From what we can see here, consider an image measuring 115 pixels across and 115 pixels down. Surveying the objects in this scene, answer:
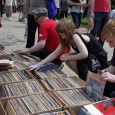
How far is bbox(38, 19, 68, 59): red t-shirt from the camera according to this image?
153 inches

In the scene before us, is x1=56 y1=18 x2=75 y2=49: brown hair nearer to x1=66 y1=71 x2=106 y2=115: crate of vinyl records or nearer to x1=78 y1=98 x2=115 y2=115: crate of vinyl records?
x1=66 y1=71 x2=106 y2=115: crate of vinyl records

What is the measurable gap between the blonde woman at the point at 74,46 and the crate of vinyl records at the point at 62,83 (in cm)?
44

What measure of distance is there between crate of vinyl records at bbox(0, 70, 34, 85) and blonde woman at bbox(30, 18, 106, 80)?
7.4 inches

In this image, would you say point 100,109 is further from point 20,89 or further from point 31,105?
point 20,89

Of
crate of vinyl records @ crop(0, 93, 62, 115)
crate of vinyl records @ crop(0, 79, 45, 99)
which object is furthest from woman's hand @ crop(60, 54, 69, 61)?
crate of vinyl records @ crop(0, 93, 62, 115)

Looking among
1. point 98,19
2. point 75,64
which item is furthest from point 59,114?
point 98,19

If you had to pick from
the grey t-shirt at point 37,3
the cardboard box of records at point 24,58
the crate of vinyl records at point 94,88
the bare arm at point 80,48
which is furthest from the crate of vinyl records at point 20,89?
the grey t-shirt at point 37,3

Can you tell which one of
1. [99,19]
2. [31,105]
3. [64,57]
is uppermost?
[99,19]

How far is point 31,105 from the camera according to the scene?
2314mm

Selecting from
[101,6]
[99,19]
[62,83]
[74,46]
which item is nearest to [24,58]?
[74,46]

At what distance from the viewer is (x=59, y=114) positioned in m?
2.16

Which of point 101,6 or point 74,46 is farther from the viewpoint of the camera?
point 101,6

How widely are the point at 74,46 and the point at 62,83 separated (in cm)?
67

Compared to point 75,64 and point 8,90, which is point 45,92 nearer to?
point 8,90
